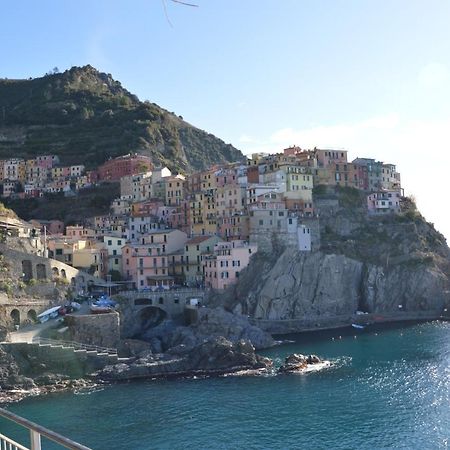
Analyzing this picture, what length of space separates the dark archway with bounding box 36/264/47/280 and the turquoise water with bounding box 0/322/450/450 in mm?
15168

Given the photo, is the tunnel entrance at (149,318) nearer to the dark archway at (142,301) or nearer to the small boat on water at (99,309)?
the dark archway at (142,301)

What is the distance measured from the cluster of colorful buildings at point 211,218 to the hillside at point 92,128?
53.3 ft

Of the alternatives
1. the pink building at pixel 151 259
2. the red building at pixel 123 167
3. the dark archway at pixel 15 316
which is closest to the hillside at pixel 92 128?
the red building at pixel 123 167

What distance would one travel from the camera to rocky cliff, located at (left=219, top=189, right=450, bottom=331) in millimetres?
59812

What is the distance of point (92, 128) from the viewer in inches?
4112

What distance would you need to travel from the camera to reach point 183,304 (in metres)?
56.0

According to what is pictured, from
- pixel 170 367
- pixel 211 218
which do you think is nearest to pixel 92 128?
pixel 211 218

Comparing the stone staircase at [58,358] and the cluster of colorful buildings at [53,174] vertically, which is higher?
the cluster of colorful buildings at [53,174]

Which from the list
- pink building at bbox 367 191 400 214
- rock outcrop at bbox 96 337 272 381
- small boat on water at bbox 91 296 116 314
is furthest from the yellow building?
rock outcrop at bbox 96 337 272 381

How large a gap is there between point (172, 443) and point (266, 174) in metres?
46.5

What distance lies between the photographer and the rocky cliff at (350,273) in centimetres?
5981

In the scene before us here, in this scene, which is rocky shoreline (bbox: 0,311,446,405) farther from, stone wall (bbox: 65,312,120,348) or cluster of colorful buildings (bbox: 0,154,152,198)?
cluster of colorful buildings (bbox: 0,154,152,198)

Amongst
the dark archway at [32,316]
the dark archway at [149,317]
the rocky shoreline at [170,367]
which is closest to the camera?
the rocky shoreline at [170,367]

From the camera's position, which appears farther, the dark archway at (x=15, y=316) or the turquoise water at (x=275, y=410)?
the dark archway at (x=15, y=316)
